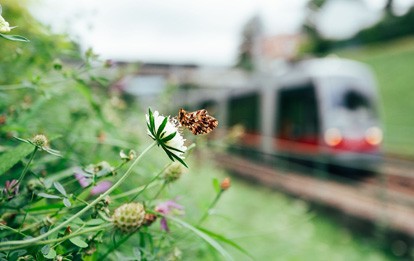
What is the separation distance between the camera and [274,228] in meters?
3.30

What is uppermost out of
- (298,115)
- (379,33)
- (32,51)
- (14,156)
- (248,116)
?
(379,33)

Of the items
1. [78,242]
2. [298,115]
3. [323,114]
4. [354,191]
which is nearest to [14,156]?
[78,242]

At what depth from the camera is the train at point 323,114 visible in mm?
8906

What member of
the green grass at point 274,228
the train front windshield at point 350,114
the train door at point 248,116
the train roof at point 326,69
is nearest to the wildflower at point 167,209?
the green grass at point 274,228

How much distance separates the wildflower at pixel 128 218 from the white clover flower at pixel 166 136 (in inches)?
5.5

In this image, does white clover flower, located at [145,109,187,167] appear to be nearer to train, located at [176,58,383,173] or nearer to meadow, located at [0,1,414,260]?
meadow, located at [0,1,414,260]

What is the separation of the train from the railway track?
58 cm

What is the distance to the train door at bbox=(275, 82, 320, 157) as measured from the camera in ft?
30.1

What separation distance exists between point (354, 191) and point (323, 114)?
311cm

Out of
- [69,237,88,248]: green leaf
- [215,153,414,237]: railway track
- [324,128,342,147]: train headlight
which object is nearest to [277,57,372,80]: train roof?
[324,128,342,147]: train headlight

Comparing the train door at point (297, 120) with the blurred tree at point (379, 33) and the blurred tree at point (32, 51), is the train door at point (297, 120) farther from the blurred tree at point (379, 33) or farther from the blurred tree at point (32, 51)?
the blurred tree at point (379, 33)

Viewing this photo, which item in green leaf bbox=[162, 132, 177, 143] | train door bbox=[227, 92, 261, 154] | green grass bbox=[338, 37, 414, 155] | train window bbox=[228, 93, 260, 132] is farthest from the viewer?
green grass bbox=[338, 37, 414, 155]

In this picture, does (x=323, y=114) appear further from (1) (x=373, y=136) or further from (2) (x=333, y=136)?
(1) (x=373, y=136)

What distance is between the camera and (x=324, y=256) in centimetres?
345
